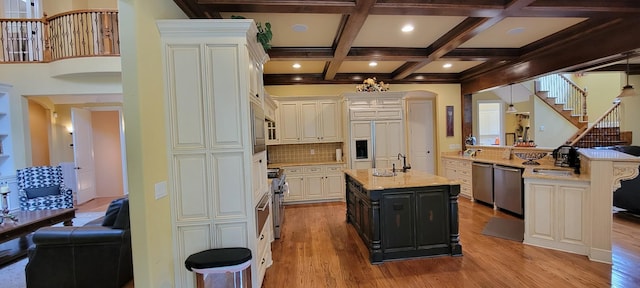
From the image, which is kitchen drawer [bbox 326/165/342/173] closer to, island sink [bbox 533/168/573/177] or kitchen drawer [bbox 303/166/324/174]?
kitchen drawer [bbox 303/166/324/174]

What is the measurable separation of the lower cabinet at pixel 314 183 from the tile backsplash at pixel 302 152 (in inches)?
18.5

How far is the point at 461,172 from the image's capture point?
18.8ft

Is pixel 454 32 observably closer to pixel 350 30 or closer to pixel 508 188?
pixel 350 30

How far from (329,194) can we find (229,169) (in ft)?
12.1

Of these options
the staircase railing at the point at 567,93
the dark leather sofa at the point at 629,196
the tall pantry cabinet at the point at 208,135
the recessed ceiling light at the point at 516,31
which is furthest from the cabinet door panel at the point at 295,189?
the staircase railing at the point at 567,93

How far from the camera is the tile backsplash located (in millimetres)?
6059

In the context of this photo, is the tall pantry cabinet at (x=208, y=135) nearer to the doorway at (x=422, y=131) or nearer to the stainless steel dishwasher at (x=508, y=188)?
the stainless steel dishwasher at (x=508, y=188)

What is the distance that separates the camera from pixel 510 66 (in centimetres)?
486

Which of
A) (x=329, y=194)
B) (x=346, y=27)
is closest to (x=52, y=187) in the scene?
(x=329, y=194)

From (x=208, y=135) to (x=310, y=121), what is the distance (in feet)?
12.1

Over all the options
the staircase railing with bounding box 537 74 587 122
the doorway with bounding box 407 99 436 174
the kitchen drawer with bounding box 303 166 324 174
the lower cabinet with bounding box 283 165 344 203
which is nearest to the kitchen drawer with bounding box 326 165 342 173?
the lower cabinet with bounding box 283 165 344 203

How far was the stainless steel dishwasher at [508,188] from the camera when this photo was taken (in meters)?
4.26

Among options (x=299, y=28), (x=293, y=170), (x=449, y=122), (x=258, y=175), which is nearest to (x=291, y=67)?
(x=299, y=28)

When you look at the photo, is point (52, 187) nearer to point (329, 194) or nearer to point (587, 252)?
point (329, 194)
